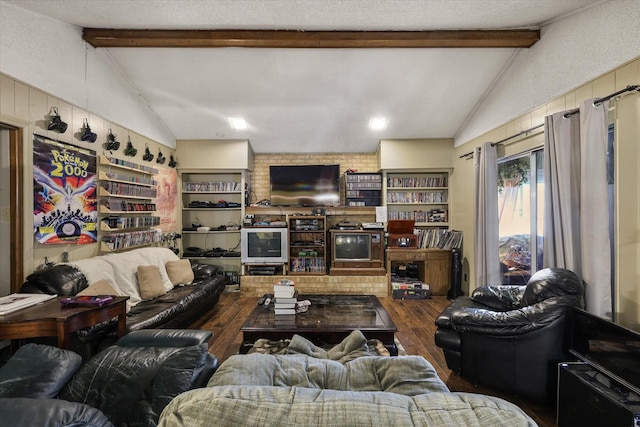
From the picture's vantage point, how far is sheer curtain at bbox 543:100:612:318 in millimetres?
2178

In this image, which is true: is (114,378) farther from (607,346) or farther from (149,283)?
(607,346)

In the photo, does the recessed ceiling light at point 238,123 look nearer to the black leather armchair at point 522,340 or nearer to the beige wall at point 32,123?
the beige wall at point 32,123

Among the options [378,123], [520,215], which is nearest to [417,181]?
[378,123]

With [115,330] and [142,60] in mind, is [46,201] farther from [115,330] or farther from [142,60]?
[142,60]

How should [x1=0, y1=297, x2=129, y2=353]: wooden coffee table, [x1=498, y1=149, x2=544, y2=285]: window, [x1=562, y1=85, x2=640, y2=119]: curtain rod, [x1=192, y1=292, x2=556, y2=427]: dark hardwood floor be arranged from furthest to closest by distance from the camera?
1. [x1=498, y1=149, x2=544, y2=285]: window
2. [x1=192, y1=292, x2=556, y2=427]: dark hardwood floor
3. [x1=562, y1=85, x2=640, y2=119]: curtain rod
4. [x1=0, y1=297, x2=129, y2=353]: wooden coffee table

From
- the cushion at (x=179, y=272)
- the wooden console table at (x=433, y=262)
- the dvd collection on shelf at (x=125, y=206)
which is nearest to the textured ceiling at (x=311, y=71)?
the dvd collection on shelf at (x=125, y=206)

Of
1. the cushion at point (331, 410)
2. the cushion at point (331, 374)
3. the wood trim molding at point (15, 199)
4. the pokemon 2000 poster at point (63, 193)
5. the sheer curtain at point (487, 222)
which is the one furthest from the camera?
the sheer curtain at point (487, 222)

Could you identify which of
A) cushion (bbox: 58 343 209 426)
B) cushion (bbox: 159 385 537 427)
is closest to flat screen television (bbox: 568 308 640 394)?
cushion (bbox: 159 385 537 427)

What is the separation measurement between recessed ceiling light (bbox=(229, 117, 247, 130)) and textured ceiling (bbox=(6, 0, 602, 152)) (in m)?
0.10

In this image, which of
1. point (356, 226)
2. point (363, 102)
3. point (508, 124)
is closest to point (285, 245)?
point (356, 226)

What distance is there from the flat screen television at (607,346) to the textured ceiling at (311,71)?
2530 millimetres

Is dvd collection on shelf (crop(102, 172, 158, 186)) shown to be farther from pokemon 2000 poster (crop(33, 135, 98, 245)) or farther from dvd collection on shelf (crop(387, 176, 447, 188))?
dvd collection on shelf (crop(387, 176, 447, 188))

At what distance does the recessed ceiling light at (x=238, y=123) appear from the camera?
451 centimetres

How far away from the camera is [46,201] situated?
8.86 feet
